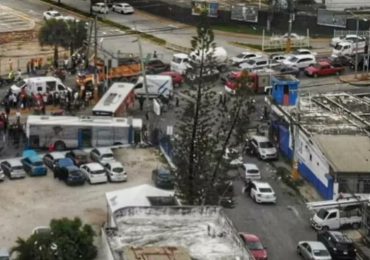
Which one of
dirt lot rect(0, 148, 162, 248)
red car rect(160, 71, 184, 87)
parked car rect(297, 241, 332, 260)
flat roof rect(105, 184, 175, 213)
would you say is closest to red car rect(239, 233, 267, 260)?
parked car rect(297, 241, 332, 260)

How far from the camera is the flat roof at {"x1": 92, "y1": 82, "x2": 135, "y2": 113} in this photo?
32.3 meters

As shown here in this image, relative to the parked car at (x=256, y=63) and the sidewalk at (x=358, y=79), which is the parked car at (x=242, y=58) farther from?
the sidewalk at (x=358, y=79)

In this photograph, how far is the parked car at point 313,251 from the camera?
73.4 feet

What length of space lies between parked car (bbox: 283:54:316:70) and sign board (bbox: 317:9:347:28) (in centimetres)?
631

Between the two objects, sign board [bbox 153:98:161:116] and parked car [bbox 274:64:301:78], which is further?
parked car [bbox 274:64:301:78]

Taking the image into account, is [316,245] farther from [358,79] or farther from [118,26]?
[118,26]

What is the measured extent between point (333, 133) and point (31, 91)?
11114 mm

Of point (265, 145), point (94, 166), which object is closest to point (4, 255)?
point (94, 166)

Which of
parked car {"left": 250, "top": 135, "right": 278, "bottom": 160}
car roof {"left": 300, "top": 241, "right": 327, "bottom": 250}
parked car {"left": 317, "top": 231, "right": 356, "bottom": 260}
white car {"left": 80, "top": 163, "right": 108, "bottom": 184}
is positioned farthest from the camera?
parked car {"left": 250, "top": 135, "right": 278, "bottom": 160}

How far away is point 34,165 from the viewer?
2794 centimetres

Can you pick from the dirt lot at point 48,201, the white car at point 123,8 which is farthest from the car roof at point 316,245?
A: the white car at point 123,8

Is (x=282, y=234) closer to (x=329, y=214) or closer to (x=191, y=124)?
(x=329, y=214)

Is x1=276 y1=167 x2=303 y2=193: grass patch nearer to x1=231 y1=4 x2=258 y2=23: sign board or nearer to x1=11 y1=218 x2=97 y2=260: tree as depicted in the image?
x1=11 y1=218 x2=97 y2=260: tree

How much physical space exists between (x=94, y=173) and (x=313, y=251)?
7.22 m
